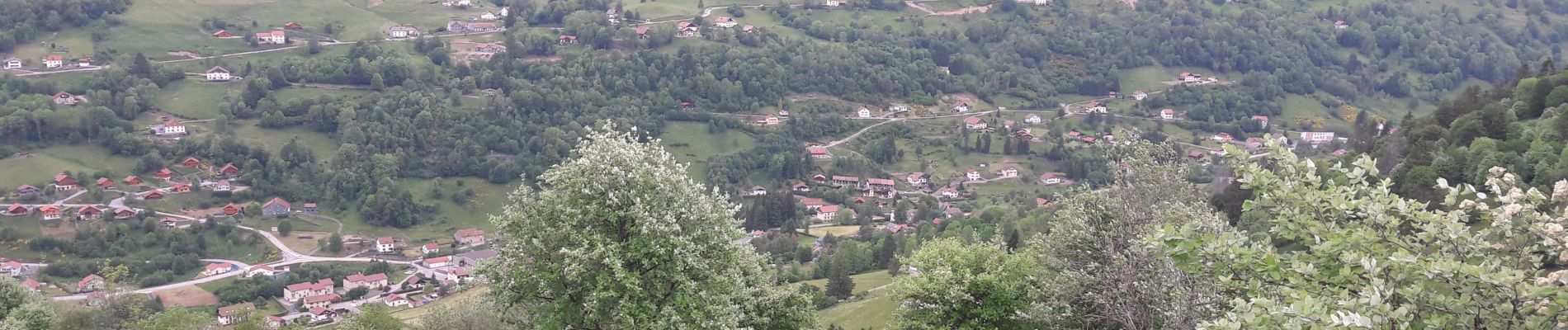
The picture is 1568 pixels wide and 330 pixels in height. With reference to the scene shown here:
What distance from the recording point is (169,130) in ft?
362

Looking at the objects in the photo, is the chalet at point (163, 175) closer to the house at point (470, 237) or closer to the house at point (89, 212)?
the house at point (89, 212)

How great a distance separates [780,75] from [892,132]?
76.4ft

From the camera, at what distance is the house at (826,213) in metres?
109

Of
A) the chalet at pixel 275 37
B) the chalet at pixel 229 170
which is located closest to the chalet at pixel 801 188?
the chalet at pixel 229 170

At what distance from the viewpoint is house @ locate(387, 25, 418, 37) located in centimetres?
15138

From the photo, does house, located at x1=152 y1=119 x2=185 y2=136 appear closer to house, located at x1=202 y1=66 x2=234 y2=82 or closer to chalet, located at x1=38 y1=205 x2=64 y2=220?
house, located at x1=202 y1=66 x2=234 y2=82

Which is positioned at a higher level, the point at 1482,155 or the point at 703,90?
the point at 1482,155

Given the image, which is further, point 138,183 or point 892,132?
point 892,132

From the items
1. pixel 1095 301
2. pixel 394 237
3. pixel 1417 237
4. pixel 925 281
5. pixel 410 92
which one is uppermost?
pixel 1417 237

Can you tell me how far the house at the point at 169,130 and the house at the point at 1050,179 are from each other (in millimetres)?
101664

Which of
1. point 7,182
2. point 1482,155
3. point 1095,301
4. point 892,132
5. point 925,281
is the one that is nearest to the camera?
point 1095,301

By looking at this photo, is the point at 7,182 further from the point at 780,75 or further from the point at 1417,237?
the point at 1417,237

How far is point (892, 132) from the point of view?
139750mm

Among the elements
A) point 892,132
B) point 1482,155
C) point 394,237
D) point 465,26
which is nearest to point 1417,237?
point 1482,155
